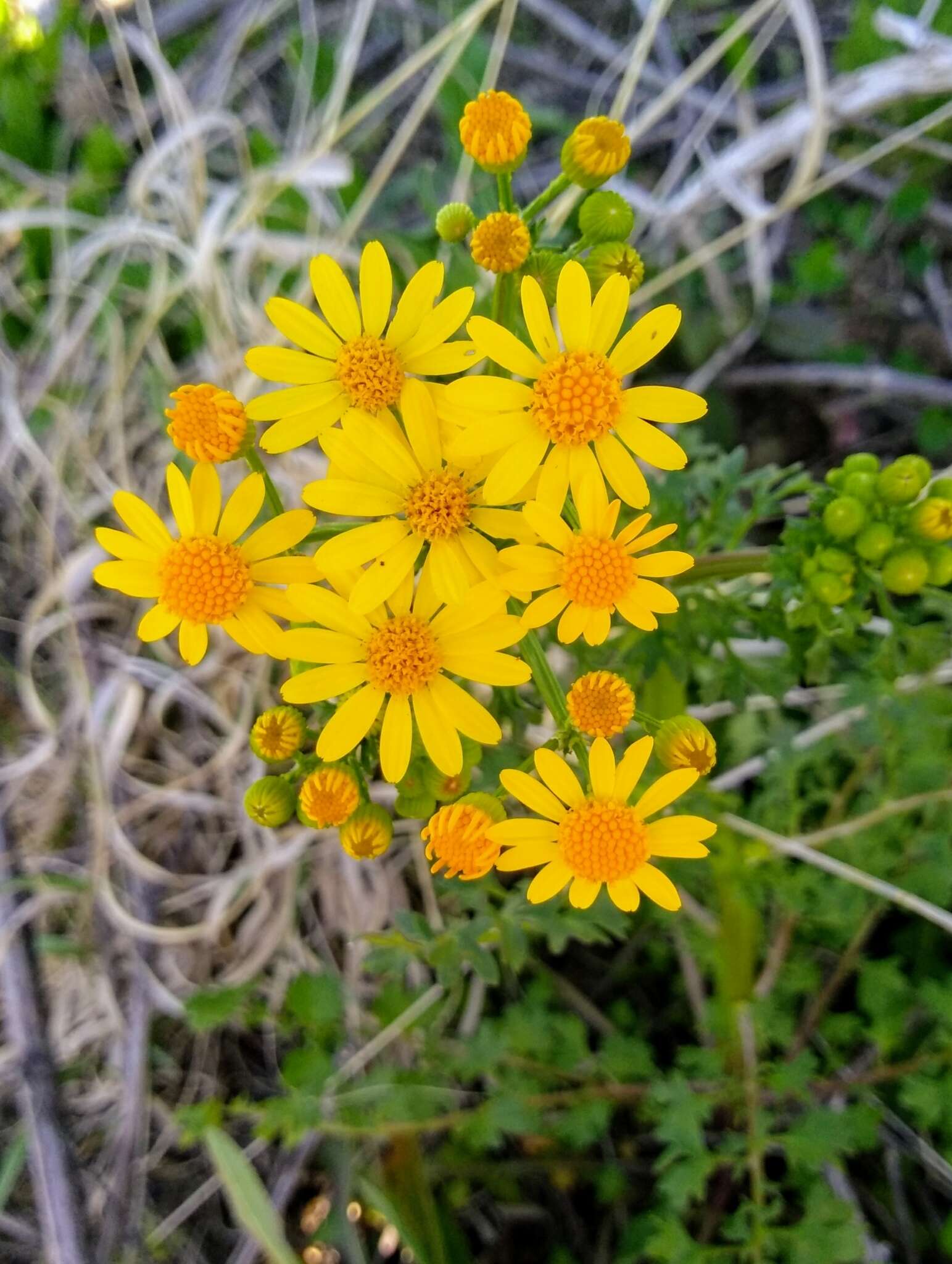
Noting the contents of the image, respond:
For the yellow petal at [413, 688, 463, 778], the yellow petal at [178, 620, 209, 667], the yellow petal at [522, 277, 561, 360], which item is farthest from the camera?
the yellow petal at [178, 620, 209, 667]

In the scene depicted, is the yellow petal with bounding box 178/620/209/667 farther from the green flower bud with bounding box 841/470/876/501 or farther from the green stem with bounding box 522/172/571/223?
the green flower bud with bounding box 841/470/876/501

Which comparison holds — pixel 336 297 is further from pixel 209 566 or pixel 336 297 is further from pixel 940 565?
pixel 940 565

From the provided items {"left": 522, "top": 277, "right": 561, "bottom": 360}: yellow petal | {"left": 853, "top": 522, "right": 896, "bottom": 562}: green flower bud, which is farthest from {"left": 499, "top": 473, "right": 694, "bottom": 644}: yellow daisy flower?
{"left": 853, "top": 522, "right": 896, "bottom": 562}: green flower bud

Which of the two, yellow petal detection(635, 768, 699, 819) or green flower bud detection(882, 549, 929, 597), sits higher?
green flower bud detection(882, 549, 929, 597)

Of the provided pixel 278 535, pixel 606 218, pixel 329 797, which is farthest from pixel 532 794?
pixel 606 218

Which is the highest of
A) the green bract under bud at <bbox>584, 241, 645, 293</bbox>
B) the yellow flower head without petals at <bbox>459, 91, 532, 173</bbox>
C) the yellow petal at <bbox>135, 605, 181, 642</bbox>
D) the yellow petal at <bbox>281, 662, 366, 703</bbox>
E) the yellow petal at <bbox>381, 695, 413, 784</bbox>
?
the yellow flower head without petals at <bbox>459, 91, 532, 173</bbox>

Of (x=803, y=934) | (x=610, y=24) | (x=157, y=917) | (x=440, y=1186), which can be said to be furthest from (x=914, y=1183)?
(x=610, y=24)

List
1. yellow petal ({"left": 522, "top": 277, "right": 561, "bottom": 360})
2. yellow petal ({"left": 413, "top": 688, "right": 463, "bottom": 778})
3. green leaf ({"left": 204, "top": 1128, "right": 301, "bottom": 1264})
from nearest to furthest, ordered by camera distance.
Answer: yellow petal ({"left": 522, "top": 277, "right": 561, "bottom": 360}), yellow petal ({"left": 413, "top": 688, "right": 463, "bottom": 778}), green leaf ({"left": 204, "top": 1128, "right": 301, "bottom": 1264})

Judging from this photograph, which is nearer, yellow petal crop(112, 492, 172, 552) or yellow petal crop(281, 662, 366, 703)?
yellow petal crop(281, 662, 366, 703)

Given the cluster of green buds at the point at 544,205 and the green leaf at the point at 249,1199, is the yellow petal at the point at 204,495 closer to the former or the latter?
the cluster of green buds at the point at 544,205
